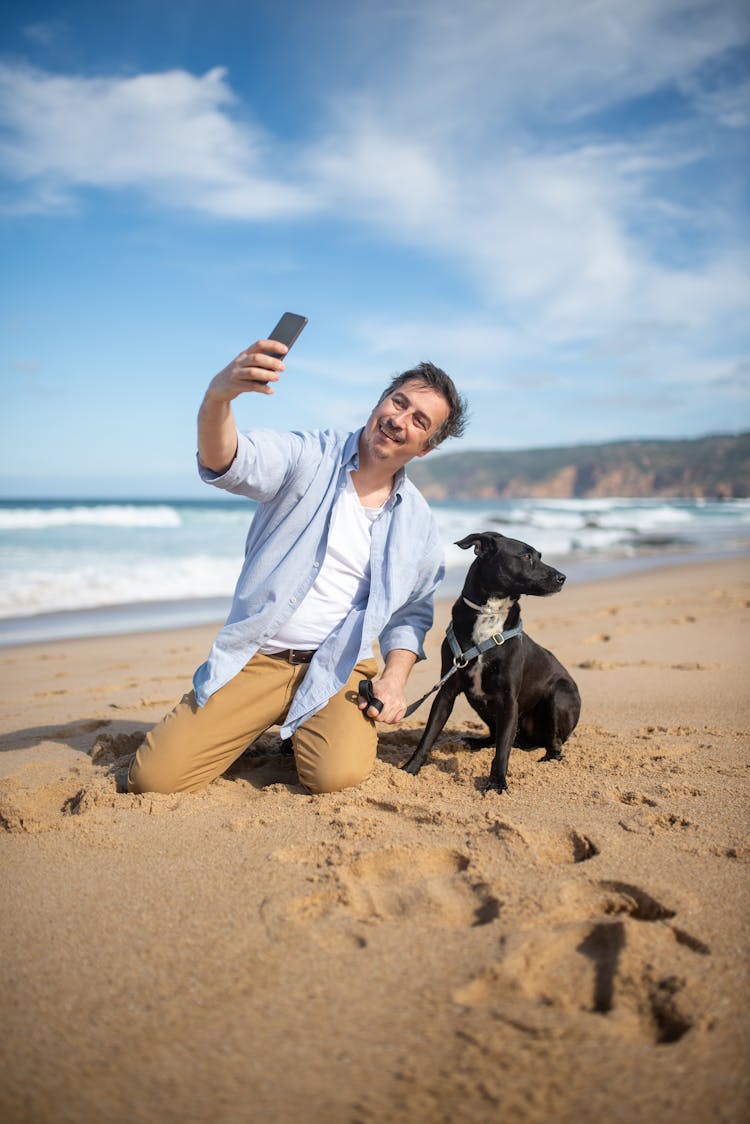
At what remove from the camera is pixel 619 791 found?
10.4 ft

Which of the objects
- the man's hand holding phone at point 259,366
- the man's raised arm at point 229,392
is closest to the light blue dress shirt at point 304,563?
the man's raised arm at point 229,392

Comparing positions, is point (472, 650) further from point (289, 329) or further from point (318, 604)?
point (289, 329)

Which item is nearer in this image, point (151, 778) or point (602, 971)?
point (602, 971)

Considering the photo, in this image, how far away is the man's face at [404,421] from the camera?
11.7 ft

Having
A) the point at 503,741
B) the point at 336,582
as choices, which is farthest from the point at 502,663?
the point at 336,582

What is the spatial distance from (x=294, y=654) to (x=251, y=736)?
1.49 feet

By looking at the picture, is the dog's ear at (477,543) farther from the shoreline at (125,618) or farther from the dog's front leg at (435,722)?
the shoreline at (125,618)

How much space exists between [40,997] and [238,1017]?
55cm

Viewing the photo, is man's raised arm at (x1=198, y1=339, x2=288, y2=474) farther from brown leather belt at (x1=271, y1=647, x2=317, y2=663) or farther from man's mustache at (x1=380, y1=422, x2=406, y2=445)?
brown leather belt at (x1=271, y1=647, x2=317, y2=663)

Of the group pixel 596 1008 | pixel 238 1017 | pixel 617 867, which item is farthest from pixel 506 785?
pixel 238 1017

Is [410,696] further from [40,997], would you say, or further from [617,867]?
[40,997]

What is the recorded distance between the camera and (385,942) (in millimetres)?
2008

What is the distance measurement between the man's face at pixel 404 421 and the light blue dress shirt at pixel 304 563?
0.18 m

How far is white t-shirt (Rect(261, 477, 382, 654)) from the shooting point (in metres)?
3.63
